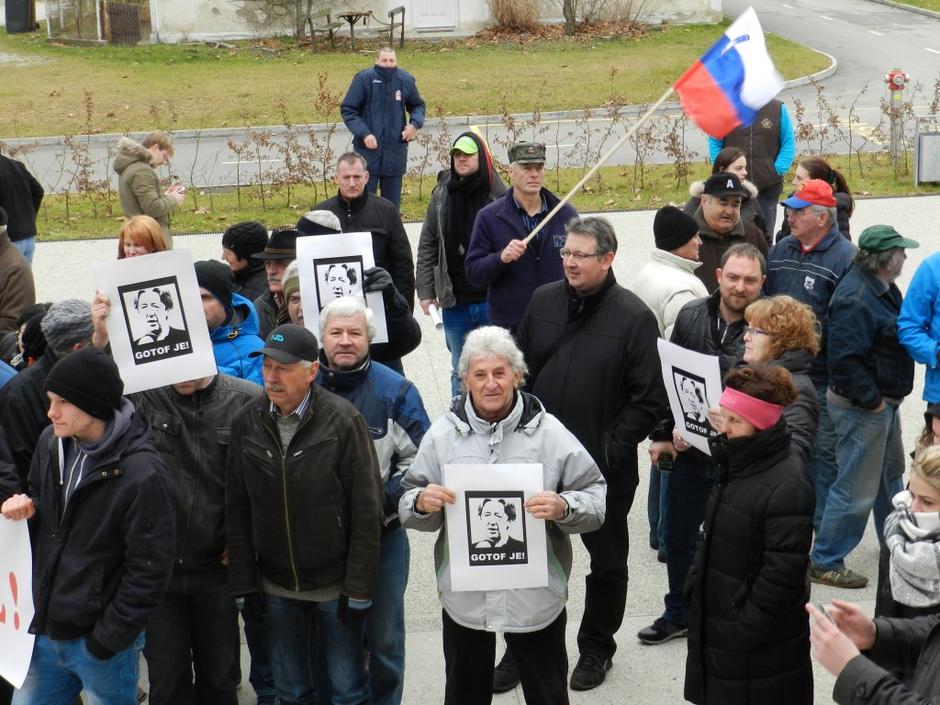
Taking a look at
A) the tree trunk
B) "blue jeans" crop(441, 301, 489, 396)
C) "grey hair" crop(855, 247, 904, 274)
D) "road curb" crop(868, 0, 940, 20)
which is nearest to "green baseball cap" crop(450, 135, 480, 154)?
"blue jeans" crop(441, 301, 489, 396)

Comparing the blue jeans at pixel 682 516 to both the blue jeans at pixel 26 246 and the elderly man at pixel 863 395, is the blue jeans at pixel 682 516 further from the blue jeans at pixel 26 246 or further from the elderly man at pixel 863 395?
the blue jeans at pixel 26 246

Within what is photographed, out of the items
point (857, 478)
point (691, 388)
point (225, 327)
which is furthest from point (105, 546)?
point (857, 478)

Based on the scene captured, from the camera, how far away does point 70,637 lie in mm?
4617

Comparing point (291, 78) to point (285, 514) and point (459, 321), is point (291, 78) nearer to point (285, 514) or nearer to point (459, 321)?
point (459, 321)

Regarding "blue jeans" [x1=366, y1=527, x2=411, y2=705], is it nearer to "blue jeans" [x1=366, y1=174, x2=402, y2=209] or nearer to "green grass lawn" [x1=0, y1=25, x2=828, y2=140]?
"blue jeans" [x1=366, y1=174, x2=402, y2=209]

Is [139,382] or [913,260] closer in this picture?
[139,382]

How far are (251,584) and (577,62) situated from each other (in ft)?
88.1

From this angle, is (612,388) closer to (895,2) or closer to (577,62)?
(577,62)

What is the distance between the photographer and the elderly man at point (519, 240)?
7441mm

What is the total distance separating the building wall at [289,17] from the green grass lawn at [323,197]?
1818 cm

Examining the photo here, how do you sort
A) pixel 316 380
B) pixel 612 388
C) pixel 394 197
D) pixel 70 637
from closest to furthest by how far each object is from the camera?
pixel 70 637 → pixel 316 380 → pixel 612 388 → pixel 394 197

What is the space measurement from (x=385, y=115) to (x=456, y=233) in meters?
6.02

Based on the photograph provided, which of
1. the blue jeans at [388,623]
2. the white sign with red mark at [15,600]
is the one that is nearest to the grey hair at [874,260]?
the blue jeans at [388,623]

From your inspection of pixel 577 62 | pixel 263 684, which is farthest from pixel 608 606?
pixel 577 62
